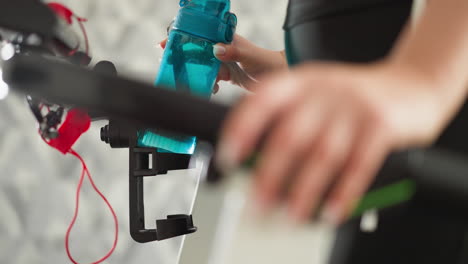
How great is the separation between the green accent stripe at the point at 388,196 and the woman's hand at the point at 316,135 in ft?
0.10

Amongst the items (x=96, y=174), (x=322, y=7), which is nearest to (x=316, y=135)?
(x=322, y=7)

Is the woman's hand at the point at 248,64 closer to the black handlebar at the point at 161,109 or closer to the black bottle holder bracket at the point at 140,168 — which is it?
the black bottle holder bracket at the point at 140,168

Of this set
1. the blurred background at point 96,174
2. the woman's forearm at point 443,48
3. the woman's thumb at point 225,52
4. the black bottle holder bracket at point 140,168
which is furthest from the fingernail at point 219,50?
the blurred background at point 96,174

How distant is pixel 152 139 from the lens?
68 centimetres

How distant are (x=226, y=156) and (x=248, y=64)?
640 millimetres

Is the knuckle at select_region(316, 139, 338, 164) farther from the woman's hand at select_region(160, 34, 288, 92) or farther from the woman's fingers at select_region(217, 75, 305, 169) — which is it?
the woman's hand at select_region(160, 34, 288, 92)

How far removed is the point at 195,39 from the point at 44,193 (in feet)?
3.11

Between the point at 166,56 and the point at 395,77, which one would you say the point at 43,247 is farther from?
the point at 395,77

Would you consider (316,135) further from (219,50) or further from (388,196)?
(219,50)

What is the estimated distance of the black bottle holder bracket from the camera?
0.67m

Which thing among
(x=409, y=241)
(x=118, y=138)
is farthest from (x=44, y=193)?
(x=409, y=241)

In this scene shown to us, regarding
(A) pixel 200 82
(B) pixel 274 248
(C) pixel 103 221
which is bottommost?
(B) pixel 274 248

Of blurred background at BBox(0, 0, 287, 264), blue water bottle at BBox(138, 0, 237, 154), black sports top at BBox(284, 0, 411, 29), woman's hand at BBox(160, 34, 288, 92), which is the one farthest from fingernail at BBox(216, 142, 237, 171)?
blurred background at BBox(0, 0, 287, 264)

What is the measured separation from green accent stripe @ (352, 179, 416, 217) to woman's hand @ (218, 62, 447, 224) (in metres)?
0.03
